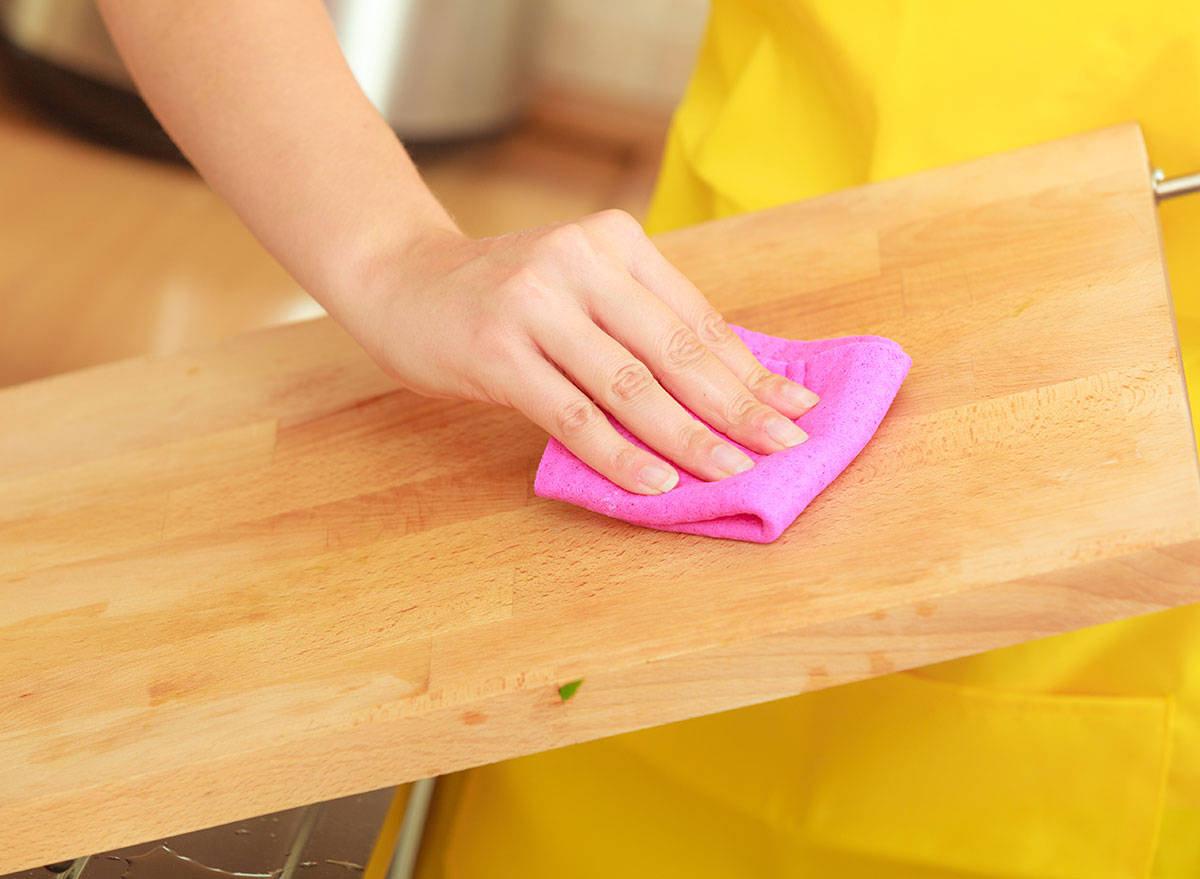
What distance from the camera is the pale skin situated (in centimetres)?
65

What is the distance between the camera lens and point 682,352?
→ 664 mm

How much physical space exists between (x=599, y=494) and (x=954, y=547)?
0.61ft

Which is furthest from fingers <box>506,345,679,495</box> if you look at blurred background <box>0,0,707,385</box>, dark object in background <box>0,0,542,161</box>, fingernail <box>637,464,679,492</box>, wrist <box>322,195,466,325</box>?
dark object in background <box>0,0,542,161</box>

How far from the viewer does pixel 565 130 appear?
2822 mm

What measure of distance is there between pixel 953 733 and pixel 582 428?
368 mm

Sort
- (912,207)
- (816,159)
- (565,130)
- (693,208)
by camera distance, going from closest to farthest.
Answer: (912,207) < (816,159) < (693,208) < (565,130)

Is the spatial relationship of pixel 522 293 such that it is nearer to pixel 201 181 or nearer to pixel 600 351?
pixel 600 351

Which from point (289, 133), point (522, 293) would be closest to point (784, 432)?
point (522, 293)

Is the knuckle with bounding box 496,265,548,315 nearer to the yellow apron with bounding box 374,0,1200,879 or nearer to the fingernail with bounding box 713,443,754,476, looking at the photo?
the fingernail with bounding box 713,443,754,476

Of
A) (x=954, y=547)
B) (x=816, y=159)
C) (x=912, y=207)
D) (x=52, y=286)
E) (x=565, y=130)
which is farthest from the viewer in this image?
(x=565, y=130)

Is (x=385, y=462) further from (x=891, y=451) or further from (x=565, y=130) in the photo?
(x=565, y=130)

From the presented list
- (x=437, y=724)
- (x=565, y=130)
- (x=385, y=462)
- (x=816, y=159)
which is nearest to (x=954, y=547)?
(x=437, y=724)

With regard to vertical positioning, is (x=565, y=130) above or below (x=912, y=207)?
below

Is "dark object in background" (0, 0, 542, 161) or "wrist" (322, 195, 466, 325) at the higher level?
"wrist" (322, 195, 466, 325)
